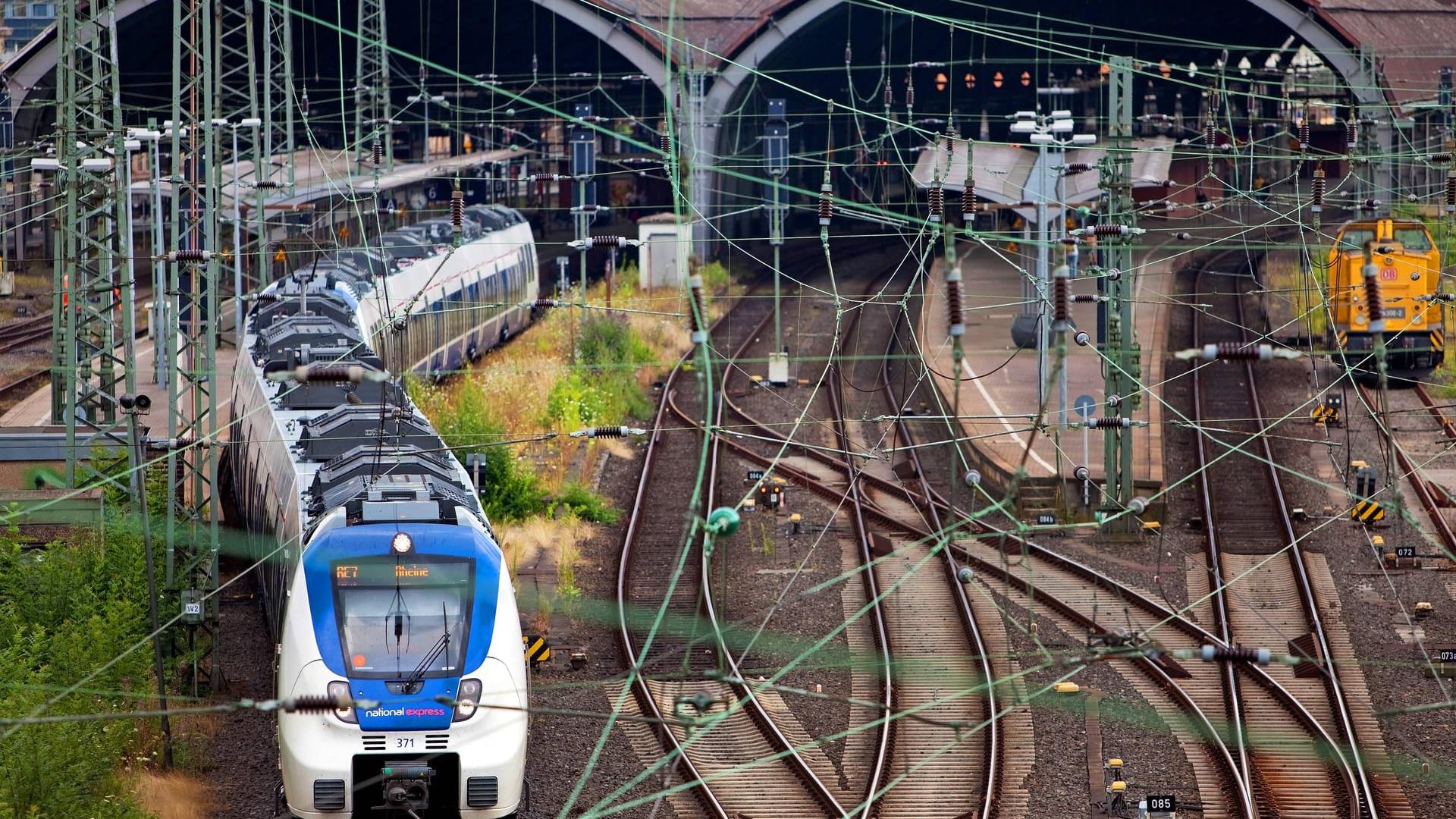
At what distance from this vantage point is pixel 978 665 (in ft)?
63.2

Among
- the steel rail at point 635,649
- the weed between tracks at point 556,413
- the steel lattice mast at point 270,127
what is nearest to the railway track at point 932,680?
the steel rail at point 635,649

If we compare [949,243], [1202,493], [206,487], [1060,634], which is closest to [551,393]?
[206,487]

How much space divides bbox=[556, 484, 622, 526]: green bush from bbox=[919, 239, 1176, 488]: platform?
4854mm

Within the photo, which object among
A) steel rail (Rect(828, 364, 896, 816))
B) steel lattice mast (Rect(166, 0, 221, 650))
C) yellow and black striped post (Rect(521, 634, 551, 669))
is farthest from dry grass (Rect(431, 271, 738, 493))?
yellow and black striped post (Rect(521, 634, 551, 669))

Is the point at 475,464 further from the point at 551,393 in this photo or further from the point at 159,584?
the point at 551,393

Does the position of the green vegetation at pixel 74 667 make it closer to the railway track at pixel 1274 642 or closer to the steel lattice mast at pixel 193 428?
the steel lattice mast at pixel 193 428

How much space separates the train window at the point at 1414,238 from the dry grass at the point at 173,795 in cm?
2425

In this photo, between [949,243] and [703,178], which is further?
[703,178]

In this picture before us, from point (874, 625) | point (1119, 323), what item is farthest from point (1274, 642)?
point (1119, 323)

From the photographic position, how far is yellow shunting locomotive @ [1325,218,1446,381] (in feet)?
107

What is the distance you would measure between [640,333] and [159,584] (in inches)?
742

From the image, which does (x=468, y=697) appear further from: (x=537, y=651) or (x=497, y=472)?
(x=497, y=472)

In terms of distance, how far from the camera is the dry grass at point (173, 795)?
15.1 meters

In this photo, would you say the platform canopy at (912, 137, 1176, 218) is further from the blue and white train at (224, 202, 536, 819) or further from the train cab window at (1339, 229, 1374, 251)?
the blue and white train at (224, 202, 536, 819)
